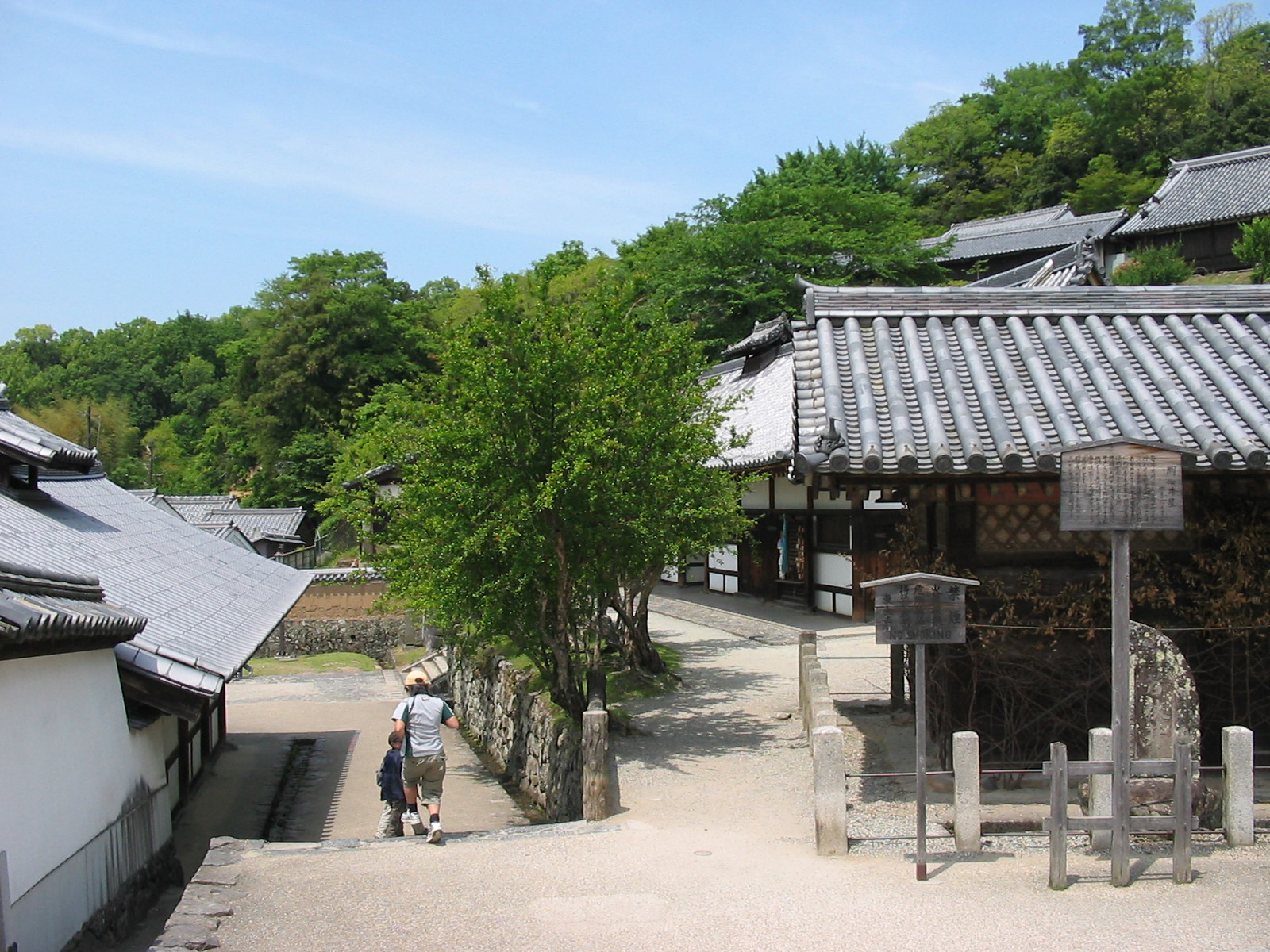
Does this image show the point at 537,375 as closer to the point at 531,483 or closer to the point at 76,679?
the point at 531,483

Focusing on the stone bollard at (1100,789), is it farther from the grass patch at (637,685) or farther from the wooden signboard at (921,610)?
the grass patch at (637,685)

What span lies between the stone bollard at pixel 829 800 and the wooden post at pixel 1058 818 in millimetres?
1505

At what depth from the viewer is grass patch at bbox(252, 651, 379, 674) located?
28.4 m

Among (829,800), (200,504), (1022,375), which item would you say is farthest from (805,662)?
(200,504)

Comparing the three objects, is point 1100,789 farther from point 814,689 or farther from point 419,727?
point 419,727

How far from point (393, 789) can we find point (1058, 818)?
6.12 m

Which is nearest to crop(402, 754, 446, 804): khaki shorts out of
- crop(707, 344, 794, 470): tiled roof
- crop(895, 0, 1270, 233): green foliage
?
crop(707, 344, 794, 470): tiled roof

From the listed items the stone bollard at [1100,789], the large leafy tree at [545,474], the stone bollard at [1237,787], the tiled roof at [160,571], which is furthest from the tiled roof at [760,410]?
the stone bollard at [1237,787]

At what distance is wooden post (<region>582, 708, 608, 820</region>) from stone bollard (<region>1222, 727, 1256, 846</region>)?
5.29 m

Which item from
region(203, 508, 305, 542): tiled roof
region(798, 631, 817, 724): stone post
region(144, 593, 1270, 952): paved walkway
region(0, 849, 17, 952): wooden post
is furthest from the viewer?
region(203, 508, 305, 542): tiled roof

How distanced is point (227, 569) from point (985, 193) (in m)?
54.9

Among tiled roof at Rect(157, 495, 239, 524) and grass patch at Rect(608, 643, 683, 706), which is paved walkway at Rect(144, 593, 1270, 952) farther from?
tiled roof at Rect(157, 495, 239, 524)

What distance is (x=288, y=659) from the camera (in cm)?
3098

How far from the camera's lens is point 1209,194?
135ft
